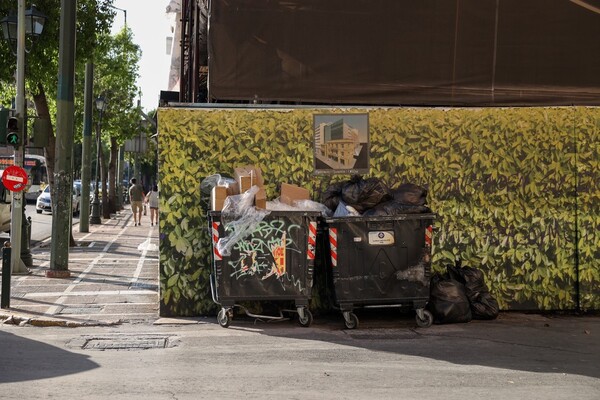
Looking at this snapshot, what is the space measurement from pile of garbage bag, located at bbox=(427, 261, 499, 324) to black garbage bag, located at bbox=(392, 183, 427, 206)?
1.03 metres

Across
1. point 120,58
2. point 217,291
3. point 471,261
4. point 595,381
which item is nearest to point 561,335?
point 471,261

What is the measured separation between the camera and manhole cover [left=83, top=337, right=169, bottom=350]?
8.90m

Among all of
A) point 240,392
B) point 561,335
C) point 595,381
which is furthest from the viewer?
point 561,335

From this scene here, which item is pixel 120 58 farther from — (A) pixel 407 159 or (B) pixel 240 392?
(B) pixel 240 392

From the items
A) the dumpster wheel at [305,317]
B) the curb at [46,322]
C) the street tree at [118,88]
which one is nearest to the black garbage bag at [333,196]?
the dumpster wheel at [305,317]

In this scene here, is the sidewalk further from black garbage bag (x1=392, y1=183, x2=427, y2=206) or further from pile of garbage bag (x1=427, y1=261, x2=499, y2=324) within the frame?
pile of garbage bag (x1=427, y1=261, x2=499, y2=324)

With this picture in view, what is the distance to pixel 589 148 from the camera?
11.4 meters

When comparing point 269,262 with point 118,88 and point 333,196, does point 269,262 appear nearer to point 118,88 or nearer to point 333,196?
point 333,196

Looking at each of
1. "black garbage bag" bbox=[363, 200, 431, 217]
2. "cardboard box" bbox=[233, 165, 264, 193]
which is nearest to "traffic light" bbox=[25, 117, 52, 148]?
"cardboard box" bbox=[233, 165, 264, 193]

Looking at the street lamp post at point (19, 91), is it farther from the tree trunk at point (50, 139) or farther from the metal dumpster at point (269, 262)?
the metal dumpster at point (269, 262)

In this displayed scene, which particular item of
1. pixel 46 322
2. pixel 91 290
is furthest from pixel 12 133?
pixel 46 322

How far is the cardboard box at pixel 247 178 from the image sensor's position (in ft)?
33.1

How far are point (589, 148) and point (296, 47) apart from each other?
4040 mm

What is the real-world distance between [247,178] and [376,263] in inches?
70.2
